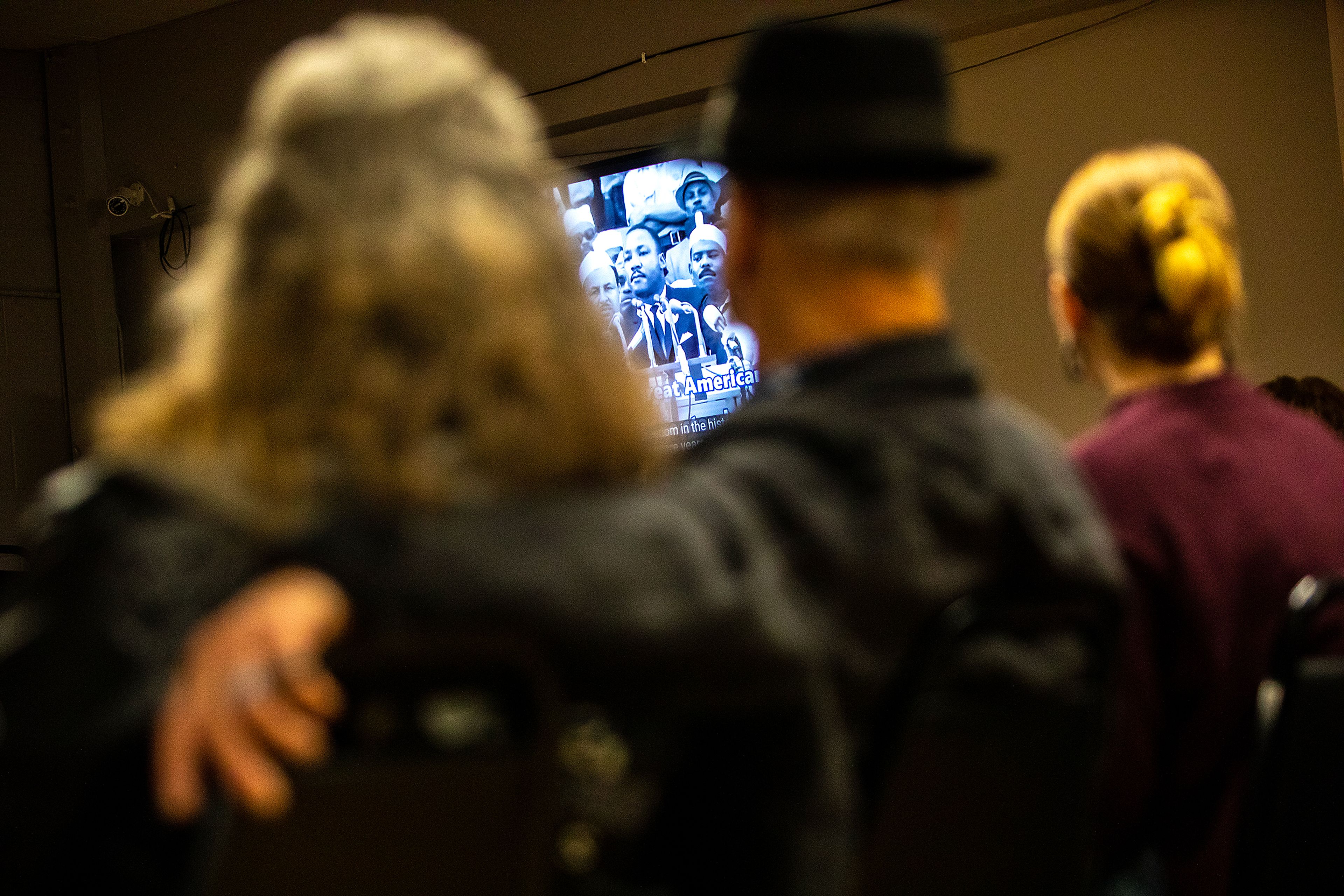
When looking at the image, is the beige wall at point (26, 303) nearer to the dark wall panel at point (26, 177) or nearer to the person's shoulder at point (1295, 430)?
the dark wall panel at point (26, 177)

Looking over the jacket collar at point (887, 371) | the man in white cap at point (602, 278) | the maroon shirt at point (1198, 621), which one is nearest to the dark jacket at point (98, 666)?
the jacket collar at point (887, 371)

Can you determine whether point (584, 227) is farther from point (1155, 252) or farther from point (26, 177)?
point (1155, 252)

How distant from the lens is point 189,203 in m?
6.08

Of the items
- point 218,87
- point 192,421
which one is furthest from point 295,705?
point 218,87

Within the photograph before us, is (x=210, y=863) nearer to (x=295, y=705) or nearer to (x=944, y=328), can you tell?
(x=295, y=705)

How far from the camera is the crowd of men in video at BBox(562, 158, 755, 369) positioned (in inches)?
187

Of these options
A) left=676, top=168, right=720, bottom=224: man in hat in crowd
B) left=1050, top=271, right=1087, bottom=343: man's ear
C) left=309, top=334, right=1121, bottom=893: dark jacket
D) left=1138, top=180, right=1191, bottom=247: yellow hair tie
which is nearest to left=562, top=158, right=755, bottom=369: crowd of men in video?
left=676, top=168, right=720, bottom=224: man in hat in crowd

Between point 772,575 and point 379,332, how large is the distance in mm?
255

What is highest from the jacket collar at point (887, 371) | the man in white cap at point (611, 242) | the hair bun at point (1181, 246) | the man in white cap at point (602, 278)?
the man in white cap at point (611, 242)

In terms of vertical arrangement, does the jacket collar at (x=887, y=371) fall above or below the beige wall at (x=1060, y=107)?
below

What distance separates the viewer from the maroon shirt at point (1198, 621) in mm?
1255

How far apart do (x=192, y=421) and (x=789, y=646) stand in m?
0.35

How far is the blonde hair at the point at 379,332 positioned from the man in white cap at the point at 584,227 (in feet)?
14.0

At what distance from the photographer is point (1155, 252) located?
4.59 ft
